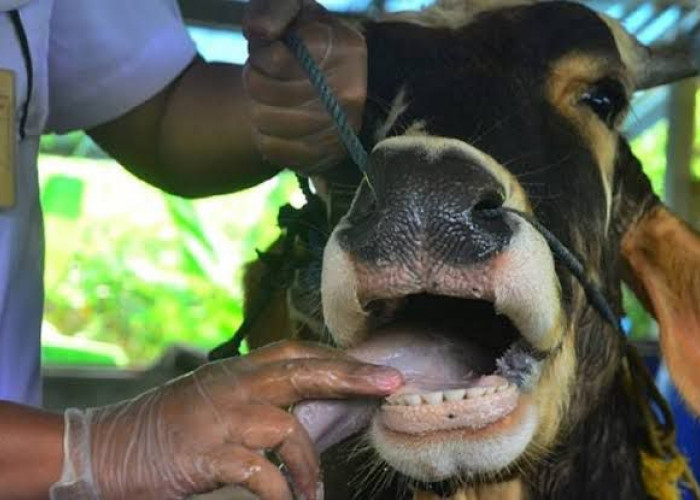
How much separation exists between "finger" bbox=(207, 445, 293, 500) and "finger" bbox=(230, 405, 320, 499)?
0.05 ft

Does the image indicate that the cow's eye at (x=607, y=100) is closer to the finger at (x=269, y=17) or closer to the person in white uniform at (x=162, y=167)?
the person in white uniform at (x=162, y=167)

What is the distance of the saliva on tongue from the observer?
146 centimetres

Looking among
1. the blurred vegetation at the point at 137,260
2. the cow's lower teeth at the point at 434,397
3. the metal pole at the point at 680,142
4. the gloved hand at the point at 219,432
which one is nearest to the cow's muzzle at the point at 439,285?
the cow's lower teeth at the point at 434,397

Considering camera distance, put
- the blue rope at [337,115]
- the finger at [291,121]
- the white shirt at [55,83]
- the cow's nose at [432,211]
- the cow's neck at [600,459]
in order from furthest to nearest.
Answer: the cow's neck at [600,459] < the white shirt at [55,83] < the finger at [291,121] < the blue rope at [337,115] < the cow's nose at [432,211]

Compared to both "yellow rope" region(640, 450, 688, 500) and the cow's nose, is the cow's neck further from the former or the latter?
the cow's nose

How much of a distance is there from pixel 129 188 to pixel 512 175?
5.64m

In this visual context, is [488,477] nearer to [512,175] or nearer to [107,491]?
[512,175]

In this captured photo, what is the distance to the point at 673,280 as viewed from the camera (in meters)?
2.05

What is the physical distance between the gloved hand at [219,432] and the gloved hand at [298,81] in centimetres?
39

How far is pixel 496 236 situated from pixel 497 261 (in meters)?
0.03

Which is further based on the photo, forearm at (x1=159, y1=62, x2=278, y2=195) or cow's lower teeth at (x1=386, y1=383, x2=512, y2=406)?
forearm at (x1=159, y1=62, x2=278, y2=195)

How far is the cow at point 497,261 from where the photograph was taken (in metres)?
1.45

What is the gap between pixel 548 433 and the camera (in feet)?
5.84

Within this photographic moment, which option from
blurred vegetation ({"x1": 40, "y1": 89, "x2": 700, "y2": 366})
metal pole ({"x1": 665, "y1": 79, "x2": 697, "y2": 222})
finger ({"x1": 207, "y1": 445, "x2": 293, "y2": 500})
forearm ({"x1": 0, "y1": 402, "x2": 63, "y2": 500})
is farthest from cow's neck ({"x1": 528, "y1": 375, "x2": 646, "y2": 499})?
blurred vegetation ({"x1": 40, "y1": 89, "x2": 700, "y2": 366})
